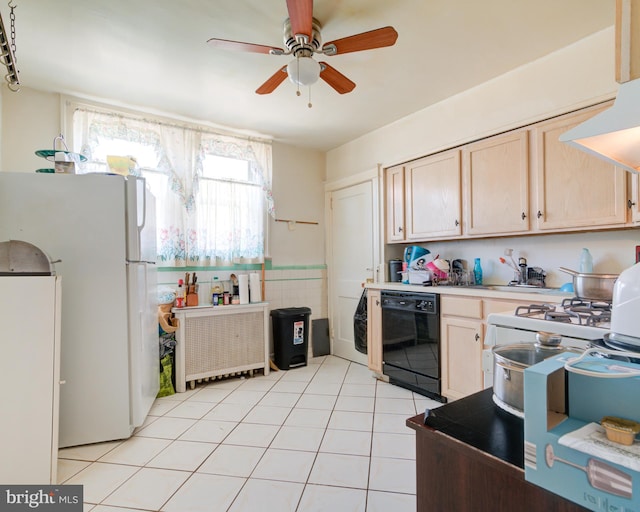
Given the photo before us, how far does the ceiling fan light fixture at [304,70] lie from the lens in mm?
1877

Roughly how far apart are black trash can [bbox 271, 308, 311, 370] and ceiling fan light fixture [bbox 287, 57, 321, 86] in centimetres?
234

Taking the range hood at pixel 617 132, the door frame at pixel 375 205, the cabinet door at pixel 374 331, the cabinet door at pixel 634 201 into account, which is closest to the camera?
the range hood at pixel 617 132

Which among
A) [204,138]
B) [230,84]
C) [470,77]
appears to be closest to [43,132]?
[204,138]

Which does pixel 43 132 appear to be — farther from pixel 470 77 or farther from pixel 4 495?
pixel 470 77

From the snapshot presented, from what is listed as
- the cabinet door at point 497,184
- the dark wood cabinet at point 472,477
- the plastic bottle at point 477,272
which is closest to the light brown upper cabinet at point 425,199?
the cabinet door at point 497,184

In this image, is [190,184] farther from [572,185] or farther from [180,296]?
[572,185]

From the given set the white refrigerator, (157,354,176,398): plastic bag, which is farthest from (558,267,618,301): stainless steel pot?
(157,354,176,398): plastic bag

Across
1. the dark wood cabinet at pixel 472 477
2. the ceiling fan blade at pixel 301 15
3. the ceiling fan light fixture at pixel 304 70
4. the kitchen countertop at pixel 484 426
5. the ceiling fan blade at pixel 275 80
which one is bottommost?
the dark wood cabinet at pixel 472 477

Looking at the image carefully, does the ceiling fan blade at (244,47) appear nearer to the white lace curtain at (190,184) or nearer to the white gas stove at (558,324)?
the white lace curtain at (190,184)

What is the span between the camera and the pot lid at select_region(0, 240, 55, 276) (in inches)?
71.2

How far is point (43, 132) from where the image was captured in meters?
2.74

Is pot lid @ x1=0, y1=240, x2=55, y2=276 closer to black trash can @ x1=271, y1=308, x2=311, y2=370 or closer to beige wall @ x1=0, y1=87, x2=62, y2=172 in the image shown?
beige wall @ x1=0, y1=87, x2=62, y2=172

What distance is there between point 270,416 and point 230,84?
8.57ft

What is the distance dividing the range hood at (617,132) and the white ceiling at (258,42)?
4.40 ft
